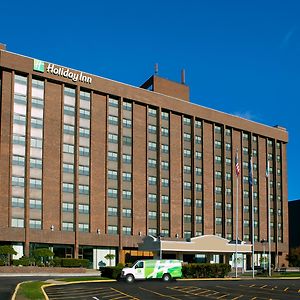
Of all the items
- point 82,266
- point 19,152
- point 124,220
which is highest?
point 19,152

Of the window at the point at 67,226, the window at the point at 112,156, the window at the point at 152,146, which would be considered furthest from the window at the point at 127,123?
the window at the point at 67,226

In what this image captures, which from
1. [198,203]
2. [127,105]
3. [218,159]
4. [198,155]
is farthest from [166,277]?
[218,159]

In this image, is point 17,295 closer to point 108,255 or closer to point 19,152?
point 19,152

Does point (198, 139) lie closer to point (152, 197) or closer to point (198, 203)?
point (198, 203)

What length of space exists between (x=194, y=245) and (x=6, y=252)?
30.1m

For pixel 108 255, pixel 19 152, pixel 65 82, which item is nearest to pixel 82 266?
pixel 108 255

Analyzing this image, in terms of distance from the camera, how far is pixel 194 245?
306 ft

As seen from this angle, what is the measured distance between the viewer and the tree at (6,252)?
78.1 metres

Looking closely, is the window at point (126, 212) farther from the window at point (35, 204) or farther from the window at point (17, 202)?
the window at point (17, 202)

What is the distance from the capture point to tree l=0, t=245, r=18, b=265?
78125mm

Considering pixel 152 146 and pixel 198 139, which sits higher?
pixel 198 139

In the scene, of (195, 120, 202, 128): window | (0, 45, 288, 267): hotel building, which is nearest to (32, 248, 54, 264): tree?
(0, 45, 288, 267): hotel building

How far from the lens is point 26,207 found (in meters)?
84.9

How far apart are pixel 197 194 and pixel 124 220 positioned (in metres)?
17.4
